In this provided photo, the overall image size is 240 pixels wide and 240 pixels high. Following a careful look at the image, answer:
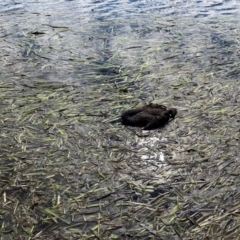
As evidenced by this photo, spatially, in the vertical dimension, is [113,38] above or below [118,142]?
below

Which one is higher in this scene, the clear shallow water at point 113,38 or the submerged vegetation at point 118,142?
the submerged vegetation at point 118,142

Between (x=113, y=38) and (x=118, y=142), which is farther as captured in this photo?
(x=113, y=38)

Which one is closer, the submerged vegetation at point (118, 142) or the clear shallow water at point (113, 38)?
the submerged vegetation at point (118, 142)

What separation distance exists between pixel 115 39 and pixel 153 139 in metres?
3.34

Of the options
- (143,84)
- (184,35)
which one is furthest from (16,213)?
(184,35)

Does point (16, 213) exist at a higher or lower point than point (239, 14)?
higher

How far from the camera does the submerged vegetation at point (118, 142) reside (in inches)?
144

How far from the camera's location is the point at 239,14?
28.4 ft

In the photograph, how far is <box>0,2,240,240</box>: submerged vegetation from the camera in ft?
12.0

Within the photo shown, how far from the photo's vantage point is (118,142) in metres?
4.69

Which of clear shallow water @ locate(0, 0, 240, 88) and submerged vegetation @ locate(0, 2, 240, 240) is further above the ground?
submerged vegetation @ locate(0, 2, 240, 240)

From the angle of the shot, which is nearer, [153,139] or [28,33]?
[153,139]

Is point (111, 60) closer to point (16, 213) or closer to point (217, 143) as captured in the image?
point (217, 143)

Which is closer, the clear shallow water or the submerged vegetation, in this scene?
the submerged vegetation
